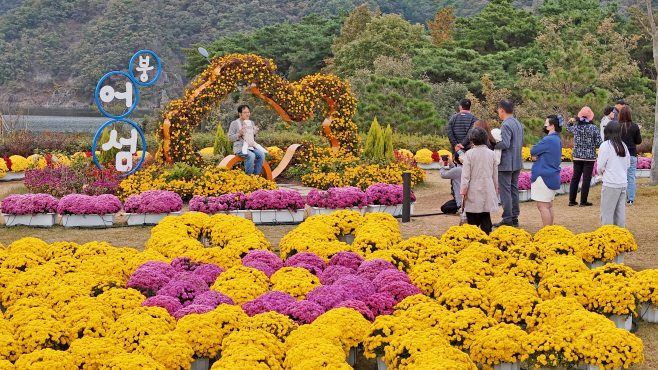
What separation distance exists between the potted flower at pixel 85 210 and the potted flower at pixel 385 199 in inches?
143

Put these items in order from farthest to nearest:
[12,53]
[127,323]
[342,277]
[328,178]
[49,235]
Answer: [12,53]
[328,178]
[49,235]
[342,277]
[127,323]

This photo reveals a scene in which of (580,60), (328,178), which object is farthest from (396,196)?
(580,60)

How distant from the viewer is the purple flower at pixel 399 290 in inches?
204

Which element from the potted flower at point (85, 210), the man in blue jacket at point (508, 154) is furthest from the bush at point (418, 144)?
the potted flower at point (85, 210)

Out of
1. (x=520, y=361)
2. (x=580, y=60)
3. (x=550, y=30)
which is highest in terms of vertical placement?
(x=550, y=30)

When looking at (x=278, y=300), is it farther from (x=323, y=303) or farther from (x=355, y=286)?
(x=355, y=286)

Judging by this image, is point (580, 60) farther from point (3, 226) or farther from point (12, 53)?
point (12, 53)

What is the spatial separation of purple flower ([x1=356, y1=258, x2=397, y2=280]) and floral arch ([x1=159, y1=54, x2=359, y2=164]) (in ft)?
22.4

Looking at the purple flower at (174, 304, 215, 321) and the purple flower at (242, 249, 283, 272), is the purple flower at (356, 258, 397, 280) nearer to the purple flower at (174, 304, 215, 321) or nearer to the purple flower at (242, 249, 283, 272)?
the purple flower at (242, 249, 283, 272)

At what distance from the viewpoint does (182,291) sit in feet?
16.8

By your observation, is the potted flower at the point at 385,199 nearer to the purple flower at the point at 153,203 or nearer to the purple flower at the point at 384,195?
the purple flower at the point at 384,195

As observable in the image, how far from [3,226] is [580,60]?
18.1 m

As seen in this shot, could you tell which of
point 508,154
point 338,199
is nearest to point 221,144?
point 338,199

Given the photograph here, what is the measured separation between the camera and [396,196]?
9906 mm
